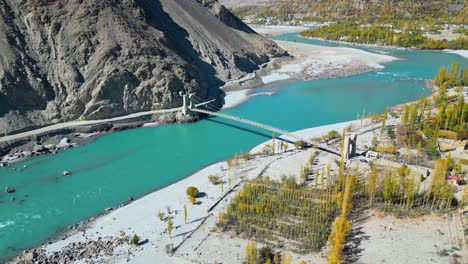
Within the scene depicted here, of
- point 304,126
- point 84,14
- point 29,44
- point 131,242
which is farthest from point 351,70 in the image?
point 131,242

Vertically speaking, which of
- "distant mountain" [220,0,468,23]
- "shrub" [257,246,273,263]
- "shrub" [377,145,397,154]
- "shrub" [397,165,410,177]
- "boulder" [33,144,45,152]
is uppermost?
"distant mountain" [220,0,468,23]

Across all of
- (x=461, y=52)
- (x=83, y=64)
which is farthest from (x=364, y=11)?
(x=83, y=64)

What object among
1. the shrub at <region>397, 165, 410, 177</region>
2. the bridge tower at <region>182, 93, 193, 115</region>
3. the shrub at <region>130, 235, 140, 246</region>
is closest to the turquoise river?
the bridge tower at <region>182, 93, 193, 115</region>

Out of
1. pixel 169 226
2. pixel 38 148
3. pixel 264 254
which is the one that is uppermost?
pixel 38 148

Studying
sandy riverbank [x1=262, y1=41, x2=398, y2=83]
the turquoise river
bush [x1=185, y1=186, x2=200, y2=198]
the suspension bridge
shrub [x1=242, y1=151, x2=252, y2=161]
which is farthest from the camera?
sandy riverbank [x1=262, y1=41, x2=398, y2=83]

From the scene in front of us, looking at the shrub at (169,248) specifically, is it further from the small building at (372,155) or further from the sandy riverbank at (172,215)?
the small building at (372,155)

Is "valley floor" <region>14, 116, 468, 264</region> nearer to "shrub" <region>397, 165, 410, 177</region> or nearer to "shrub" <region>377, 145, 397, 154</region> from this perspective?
"shrub" <region>397, 165, 410, 177</region>

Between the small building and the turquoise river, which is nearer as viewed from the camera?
the turquoise river

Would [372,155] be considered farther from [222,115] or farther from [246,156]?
[222,115]
